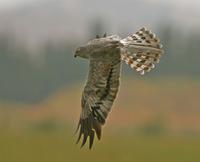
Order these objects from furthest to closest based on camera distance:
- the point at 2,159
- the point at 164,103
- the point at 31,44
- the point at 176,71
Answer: the point at 31,44
the point at 176,71
the point at 164,103
the point at 2,159

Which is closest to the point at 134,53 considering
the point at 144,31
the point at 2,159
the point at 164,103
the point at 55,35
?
the point at 144,31

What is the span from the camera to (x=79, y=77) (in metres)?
115

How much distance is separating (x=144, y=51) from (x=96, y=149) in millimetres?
38011

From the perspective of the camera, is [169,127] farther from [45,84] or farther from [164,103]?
[45,84]

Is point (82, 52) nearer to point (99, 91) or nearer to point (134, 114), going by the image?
point (99, 91)

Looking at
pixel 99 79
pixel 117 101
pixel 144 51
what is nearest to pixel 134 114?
pixel 117 101

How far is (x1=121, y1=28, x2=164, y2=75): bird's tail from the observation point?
1106 centimetres

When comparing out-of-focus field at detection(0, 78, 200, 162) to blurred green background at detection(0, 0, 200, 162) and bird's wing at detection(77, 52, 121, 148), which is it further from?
bird's wing at detection(77, 52, 121, 148)

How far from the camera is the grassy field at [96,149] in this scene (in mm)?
40800

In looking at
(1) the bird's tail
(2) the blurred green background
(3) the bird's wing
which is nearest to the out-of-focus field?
(2) the blurred green background

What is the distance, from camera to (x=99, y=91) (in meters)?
10.6

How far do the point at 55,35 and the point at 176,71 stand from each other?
80.3 metres

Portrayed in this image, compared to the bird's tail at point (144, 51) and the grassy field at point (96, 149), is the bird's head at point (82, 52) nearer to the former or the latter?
the bird's tail at point (144, 51)

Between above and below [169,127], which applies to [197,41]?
above
